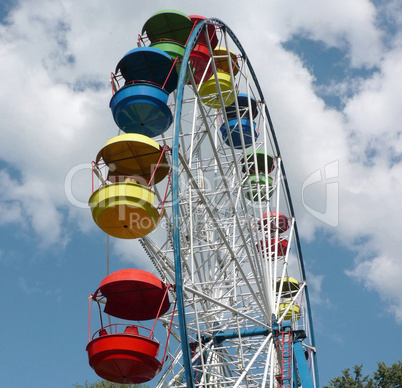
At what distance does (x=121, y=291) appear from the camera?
1035 cm

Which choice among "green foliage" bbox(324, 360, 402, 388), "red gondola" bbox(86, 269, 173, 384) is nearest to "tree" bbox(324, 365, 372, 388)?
"green foliage" bbox(324, 360, 402, 388)

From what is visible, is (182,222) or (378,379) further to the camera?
(378,379)

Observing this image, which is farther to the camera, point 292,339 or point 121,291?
point 292,339

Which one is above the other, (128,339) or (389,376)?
(389,376)

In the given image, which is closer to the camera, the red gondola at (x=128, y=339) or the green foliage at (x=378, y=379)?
the red gondola at (x=128, y=339)

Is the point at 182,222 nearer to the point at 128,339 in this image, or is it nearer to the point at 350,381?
the point at 128,339

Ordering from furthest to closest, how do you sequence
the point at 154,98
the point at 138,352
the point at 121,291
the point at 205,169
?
the point at 205,169, the point at 154,98, the point at 121,291, the point at 138,352

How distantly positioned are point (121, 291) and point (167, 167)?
3081mm

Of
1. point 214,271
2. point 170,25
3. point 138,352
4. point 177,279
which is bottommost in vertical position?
point 138,352

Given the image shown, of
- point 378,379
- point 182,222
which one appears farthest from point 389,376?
point 182,222

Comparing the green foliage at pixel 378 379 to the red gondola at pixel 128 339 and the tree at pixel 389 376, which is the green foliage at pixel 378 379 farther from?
the red gondola at pixel 128 339

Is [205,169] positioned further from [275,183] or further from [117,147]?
[117,147]

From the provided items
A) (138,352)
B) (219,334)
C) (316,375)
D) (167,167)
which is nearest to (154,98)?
(167,167)

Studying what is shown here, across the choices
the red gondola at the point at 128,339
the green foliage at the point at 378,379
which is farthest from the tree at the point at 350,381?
the red gondola at the point at 128,339
